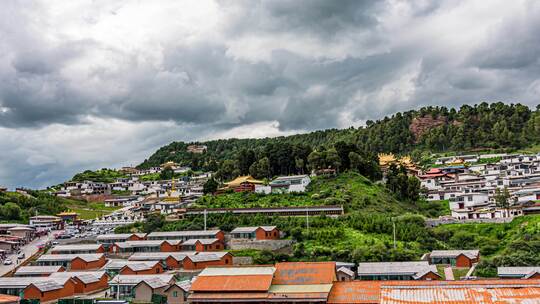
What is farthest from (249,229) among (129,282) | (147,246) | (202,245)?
(129,282)

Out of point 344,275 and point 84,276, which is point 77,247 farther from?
point 344,275

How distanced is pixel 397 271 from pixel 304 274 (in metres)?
9.53

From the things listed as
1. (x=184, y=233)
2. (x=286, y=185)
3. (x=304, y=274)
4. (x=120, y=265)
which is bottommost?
(x=120, y=265)

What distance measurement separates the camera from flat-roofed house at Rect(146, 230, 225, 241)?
61906 mm

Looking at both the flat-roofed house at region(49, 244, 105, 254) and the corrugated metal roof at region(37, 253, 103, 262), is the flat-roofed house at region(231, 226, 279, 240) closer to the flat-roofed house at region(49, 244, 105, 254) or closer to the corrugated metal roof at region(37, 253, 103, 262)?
the corrugated metal roof at region(37, 253, 103, 262)

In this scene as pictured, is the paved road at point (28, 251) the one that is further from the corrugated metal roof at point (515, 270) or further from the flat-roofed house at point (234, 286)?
the corrugated metal roof at point (515, 270)

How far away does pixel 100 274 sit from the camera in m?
51.2

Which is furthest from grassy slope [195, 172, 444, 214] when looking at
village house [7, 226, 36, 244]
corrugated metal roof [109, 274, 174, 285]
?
corrugated metal roof [109, 274, 174, 285]

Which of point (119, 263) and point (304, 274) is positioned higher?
point (304, 274)

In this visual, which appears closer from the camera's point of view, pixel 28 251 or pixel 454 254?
pixel 454 254

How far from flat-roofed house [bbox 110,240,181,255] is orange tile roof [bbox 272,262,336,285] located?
80.6 ft

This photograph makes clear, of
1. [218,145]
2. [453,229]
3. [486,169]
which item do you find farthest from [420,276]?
[218,145]

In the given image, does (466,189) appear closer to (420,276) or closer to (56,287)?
(420,276)

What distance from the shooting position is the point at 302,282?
37.6 m
